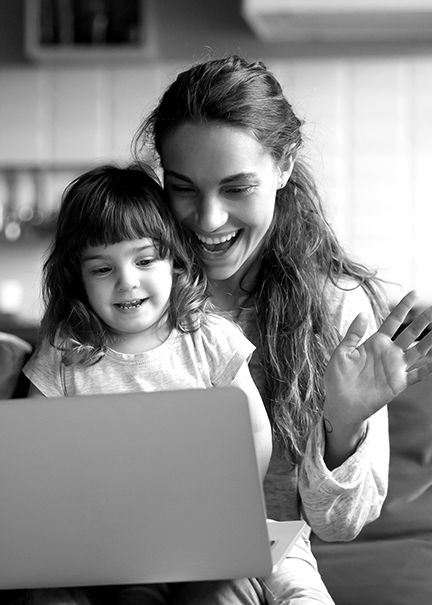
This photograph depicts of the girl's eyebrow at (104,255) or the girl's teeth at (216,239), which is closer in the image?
the girl's eyebrow at (104,255)

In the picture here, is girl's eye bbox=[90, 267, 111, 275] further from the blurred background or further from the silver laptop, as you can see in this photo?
the blurred background

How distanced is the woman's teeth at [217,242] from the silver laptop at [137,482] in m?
0.65

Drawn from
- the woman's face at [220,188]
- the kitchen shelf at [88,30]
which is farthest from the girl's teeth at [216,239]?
the kitchen shelf at [88,30]

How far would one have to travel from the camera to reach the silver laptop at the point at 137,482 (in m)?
Answer: 1.15

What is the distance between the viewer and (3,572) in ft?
4.05

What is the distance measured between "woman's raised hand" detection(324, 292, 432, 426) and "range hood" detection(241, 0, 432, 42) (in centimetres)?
273

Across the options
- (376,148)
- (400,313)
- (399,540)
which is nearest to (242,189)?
(400,313)

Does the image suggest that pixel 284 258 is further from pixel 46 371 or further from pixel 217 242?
pixel 46 371

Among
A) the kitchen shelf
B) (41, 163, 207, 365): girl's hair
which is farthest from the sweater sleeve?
the kitchen shelf

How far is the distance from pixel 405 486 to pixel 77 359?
0.59 meters

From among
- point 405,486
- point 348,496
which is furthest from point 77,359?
point 405,486

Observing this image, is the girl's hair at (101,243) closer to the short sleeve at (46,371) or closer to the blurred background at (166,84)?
the short sleeve at (46,371)

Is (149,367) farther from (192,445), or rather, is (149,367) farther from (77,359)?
(192,445)

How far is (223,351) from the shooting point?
5.36ft
